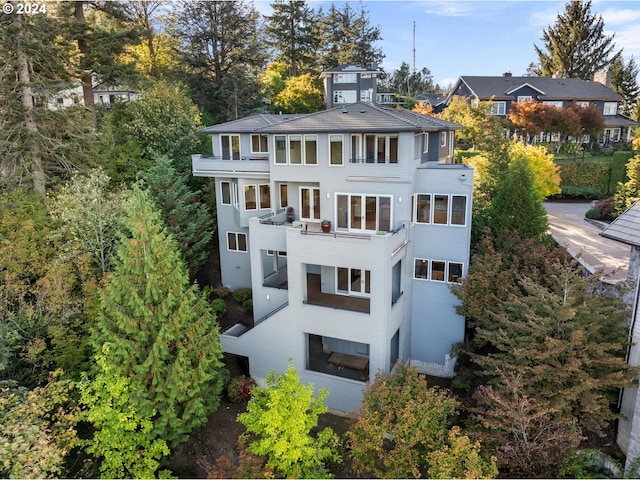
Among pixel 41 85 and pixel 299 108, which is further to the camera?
pixel 299 108

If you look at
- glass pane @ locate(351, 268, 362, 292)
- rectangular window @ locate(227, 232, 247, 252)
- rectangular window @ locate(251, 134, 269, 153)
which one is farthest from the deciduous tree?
rectangular window @ locate(251, 134, 269, 153)

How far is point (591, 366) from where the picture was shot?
14.1 metres

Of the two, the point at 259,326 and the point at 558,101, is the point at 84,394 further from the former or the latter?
the point at 558,101

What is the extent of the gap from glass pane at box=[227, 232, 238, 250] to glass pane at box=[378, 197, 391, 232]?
1071 centimetres

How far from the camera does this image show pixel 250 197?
1000 inches

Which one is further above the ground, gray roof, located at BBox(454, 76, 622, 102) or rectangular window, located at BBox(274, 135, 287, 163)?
gray roof, located at BBox(454, 76, 622, 102)

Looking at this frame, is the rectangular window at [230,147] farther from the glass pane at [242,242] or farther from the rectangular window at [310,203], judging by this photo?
the rectangular window at [310,203]

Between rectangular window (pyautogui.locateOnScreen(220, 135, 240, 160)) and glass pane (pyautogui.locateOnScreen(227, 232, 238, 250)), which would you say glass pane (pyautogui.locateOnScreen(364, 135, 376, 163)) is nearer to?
rectangular window (pyautogui.locateOnScreen(220, 135, 240, 160))

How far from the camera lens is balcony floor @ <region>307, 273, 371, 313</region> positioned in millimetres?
19984

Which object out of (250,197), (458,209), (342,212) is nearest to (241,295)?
(250,197)

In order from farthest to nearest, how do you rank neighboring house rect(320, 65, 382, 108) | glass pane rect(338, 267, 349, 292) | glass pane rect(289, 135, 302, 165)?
neighboring house rect(320, 65, 382, 108) → glass pane rect(289, 135, 302, 165) → glass pane rect(338, 267, 349, 292)

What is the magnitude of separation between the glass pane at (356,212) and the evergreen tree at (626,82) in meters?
75.3

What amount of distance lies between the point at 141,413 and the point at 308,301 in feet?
28.0

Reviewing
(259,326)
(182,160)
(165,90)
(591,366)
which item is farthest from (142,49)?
(591,366)
